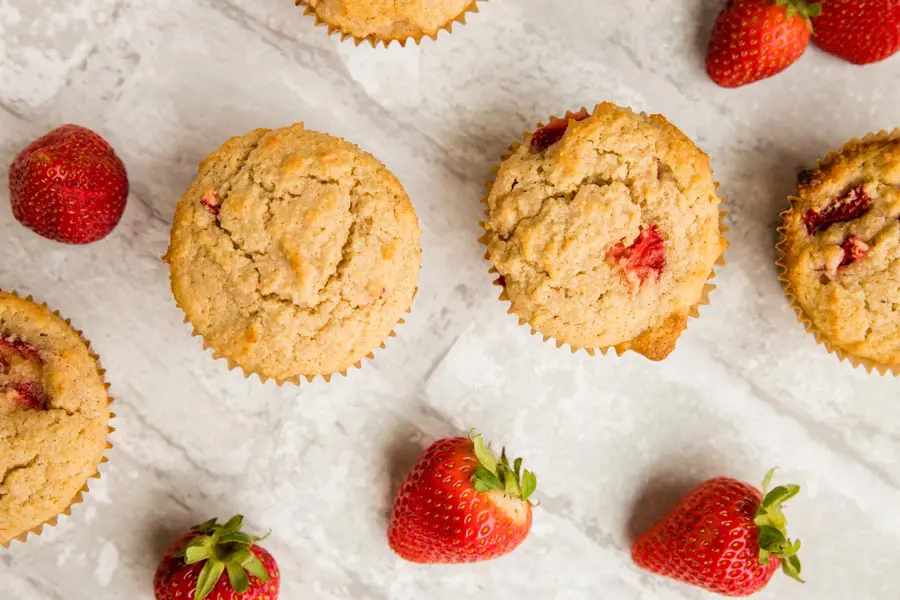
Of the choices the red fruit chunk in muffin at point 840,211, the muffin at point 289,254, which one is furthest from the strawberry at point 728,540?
the muffin at point 289,254

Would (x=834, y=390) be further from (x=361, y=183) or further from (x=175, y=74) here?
(x=175, y=74)

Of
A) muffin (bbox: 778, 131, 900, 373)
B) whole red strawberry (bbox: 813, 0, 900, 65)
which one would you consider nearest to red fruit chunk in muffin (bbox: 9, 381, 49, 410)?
muffin (bbox: 778, 131, 900, 373)

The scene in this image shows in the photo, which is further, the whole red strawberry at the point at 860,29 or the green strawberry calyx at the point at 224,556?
the whole red strawberry at the point at 860,29

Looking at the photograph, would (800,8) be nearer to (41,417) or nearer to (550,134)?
(550,134)

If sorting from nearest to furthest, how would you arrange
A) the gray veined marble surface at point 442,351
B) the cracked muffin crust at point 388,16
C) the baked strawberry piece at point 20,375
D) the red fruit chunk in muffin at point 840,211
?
the baked strawberry piece at point 20,375
the cracked muffin crust at point 388,16
the red fruit chunk in muffin at point 840,211
the gray veined marble surface at point 442,351

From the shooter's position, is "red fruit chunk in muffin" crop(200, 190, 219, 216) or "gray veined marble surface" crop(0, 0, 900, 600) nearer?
"red fruit chunk in muffin" crop(200, 190, 219, 216)

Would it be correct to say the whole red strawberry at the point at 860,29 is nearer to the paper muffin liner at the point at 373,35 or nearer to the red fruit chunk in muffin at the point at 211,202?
the paper muffin liner at the point at 373,35

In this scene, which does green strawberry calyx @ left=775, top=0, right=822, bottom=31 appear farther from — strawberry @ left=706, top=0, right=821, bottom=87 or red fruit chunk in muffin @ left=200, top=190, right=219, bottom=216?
red fruit chunk in muffin @ left=200, top=190, right=219, bottom=216
